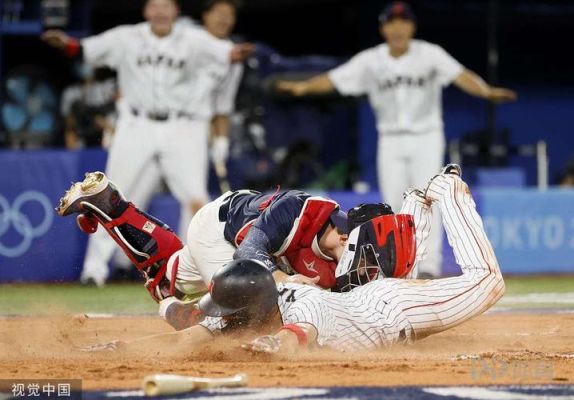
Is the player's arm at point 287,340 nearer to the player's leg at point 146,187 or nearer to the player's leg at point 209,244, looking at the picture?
the player's leg at point 209,244

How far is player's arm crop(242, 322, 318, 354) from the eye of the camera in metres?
5.45

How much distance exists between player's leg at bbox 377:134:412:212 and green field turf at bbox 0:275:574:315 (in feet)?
4.40

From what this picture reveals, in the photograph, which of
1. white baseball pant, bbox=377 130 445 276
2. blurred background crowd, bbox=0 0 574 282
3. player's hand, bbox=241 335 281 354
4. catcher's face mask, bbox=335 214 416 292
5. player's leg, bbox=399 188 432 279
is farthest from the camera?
blurred background crowd, bbox=0 0 574 282

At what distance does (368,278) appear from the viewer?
6.28 metres

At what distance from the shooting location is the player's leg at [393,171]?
11211mm

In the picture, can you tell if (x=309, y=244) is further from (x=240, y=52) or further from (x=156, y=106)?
(x=240, y=52)

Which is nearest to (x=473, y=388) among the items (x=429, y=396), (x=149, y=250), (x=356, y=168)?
(x=429, y=396)

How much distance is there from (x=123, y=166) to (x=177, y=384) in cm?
638

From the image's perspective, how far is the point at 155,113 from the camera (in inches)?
427

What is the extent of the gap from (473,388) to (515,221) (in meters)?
7.81

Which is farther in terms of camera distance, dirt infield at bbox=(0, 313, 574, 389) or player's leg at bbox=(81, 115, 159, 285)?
player's leg at bbox=(81, 115, 159, 285)

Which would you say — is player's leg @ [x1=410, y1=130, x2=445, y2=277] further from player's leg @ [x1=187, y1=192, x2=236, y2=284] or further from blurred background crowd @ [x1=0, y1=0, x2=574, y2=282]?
player's leg @ [x1=187, y1=192, x2=236, y2=284]

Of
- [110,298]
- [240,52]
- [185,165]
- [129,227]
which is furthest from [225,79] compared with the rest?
[129,227]

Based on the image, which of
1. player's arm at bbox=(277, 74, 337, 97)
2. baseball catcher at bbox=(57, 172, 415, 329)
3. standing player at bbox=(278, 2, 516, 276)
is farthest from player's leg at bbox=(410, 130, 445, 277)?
baseball catcher at bbox=(57, 172, 415, 329)
